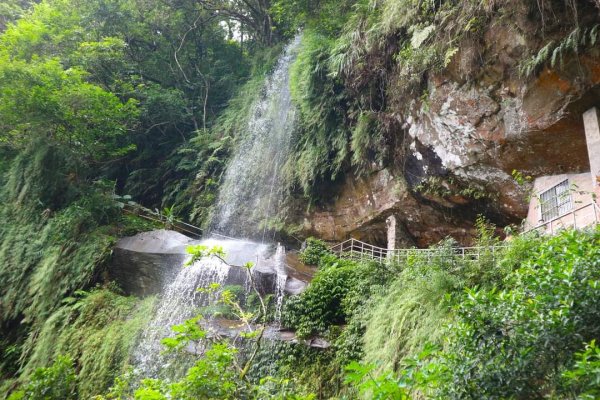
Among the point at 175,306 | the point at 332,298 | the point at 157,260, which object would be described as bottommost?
the point at 175,306

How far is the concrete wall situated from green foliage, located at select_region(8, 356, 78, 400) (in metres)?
9.58

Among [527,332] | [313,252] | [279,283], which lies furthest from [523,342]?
[313,252]

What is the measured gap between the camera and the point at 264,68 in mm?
18188

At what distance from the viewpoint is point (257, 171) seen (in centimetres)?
1537

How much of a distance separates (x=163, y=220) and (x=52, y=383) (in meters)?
7.82

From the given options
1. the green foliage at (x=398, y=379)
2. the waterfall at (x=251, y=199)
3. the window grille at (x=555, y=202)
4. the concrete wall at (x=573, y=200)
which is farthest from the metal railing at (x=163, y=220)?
the green foliage at (x=398, y=379)

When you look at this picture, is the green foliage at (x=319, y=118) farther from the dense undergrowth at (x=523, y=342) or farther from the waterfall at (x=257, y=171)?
the dense undergrowth at (x=523, y=342)

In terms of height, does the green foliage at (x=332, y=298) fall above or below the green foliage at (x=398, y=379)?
above

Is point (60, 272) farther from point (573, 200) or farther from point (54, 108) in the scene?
point (573, 200)

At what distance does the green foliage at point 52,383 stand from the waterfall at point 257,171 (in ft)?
24.8

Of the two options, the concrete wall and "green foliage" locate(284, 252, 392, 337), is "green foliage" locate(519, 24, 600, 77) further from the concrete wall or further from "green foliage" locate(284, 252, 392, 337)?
"green foliage" locate(284, 252, 392, 337)

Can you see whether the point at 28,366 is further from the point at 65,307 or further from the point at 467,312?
the point at 467,312

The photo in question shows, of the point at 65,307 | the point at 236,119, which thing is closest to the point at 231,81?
the point at 236,119

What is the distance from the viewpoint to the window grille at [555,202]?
348 inches
